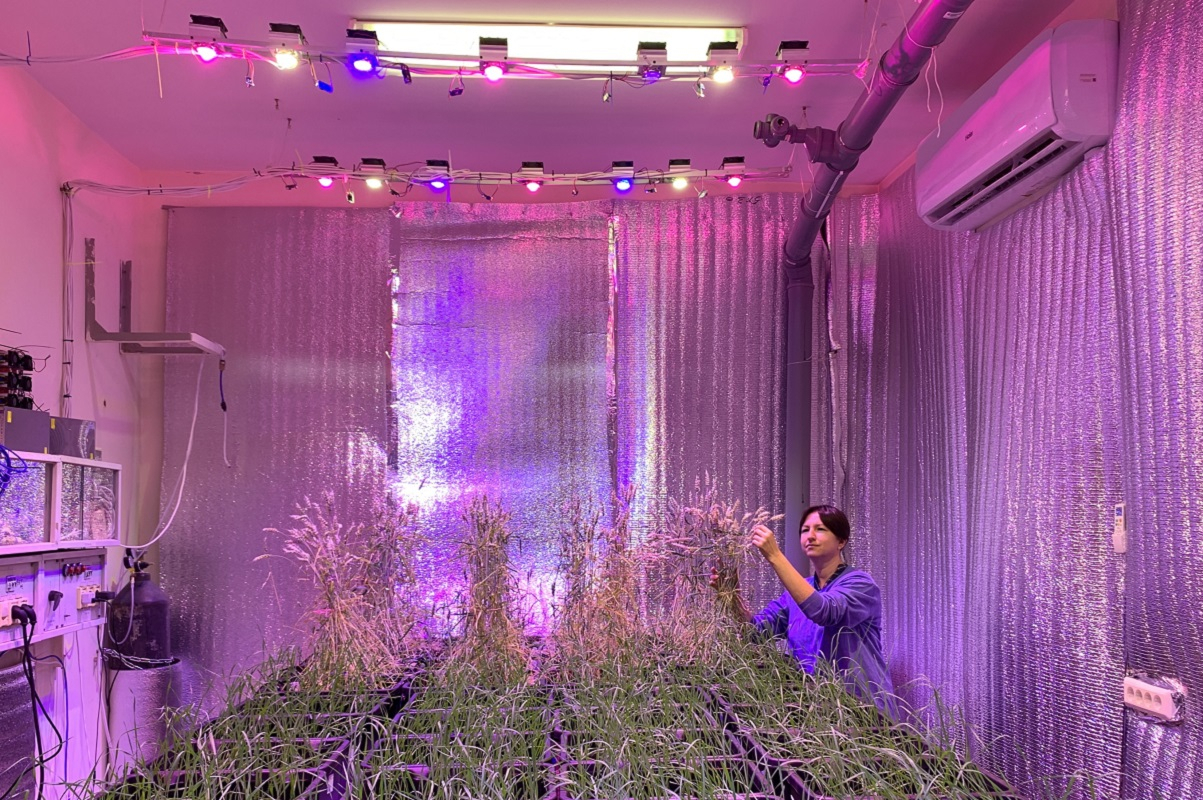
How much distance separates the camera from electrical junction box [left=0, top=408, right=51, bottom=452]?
3.09m

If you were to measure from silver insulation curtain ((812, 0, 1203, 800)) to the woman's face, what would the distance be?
25.2 inches

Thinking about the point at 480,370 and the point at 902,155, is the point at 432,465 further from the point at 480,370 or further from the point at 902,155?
the point at 902,155

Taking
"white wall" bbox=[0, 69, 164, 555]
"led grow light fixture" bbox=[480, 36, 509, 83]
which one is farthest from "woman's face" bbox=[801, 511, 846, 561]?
"white wall" bbox=[0, 69, 164, 555]

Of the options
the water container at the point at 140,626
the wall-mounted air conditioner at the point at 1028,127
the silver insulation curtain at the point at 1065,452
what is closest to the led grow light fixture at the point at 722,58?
the wall-mounted air conditioner at the point at 1028,127

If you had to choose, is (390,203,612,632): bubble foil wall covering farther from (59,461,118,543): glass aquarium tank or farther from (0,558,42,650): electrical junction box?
(0,558,42,650): electrical junction box

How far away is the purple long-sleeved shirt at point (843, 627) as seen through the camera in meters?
2.79

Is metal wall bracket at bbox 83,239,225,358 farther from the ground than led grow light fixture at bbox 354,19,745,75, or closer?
closer

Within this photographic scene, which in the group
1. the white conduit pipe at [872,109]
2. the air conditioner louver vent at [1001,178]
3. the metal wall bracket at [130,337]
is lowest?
the metal wall bracket at [130,337]

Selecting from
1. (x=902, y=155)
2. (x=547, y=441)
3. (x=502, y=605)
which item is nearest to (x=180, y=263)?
(x=547, y=441)

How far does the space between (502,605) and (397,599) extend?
Answer: 718 millimetres

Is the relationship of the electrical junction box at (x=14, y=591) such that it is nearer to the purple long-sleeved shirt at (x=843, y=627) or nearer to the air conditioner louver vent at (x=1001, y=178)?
the purple long-sleeved shirt at (x=843, y=627)

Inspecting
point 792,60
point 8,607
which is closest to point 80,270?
point 8,607

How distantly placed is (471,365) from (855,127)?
2.30 metres

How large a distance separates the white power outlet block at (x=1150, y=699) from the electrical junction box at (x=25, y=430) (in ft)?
12.1
